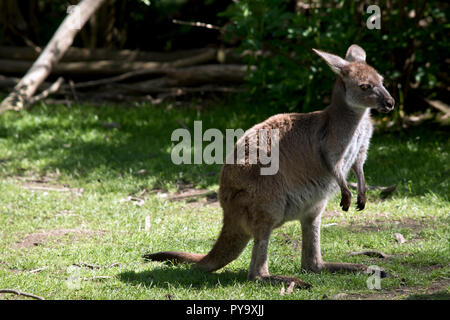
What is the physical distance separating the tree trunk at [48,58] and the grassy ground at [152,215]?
1.00ft

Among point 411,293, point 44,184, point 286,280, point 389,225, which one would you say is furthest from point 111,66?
point 411,293

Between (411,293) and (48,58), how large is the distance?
724 centimetres

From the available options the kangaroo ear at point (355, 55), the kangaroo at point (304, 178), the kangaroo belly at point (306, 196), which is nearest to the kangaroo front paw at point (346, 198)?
the kangaroo at point (304, 178)

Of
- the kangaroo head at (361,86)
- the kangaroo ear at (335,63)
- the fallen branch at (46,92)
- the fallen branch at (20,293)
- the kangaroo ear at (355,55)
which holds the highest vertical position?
the kangaroo ear at (355,55)

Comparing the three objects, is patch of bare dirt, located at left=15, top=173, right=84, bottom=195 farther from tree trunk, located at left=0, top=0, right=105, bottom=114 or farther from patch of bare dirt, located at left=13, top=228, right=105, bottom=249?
tree trunk, located at left=0, top=0, right=105, bottom=114

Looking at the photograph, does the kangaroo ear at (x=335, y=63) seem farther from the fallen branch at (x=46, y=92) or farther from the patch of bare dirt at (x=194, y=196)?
the fallen branch at (x=46, y=92)

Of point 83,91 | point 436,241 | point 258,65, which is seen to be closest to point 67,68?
point 83,91

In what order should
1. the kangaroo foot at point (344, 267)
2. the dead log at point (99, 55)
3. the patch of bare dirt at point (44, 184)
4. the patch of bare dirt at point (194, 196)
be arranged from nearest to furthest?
the kangaroo foot at point (344, 267), the patch of bare dirt at point (194, 196), the patch of bare dirt at point (44, 184), the dead log at point (99, 55)

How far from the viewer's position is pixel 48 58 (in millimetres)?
9781

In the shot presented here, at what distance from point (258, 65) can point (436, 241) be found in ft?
14.5

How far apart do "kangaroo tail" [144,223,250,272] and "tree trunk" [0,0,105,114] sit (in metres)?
5.76

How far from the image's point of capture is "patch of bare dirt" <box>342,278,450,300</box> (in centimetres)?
413

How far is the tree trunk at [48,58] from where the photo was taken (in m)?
9.67

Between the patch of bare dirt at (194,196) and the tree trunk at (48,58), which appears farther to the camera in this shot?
the tree trunk at (48,58)
